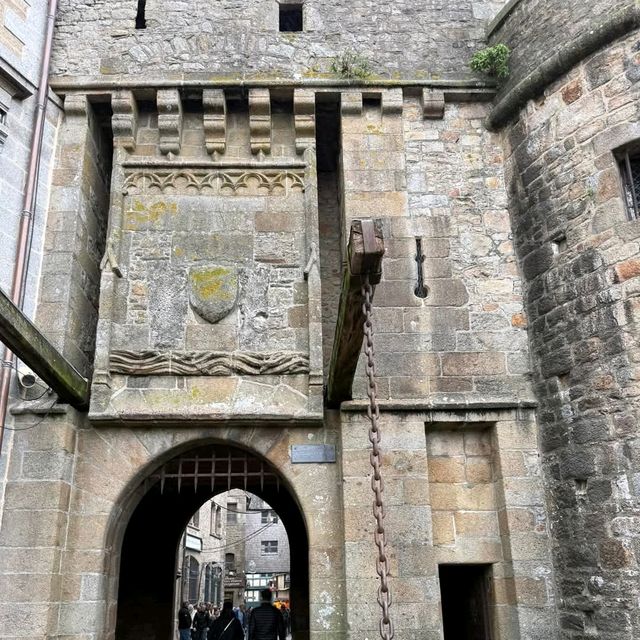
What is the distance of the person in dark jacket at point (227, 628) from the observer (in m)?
8.40

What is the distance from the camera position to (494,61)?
6734 mm

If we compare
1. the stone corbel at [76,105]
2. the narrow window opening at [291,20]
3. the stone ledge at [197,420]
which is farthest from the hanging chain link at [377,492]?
the narrow window opening at [291,20]

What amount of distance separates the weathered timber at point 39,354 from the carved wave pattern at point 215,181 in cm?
205

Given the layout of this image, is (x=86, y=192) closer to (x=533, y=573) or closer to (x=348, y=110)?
(x=348, y=110)

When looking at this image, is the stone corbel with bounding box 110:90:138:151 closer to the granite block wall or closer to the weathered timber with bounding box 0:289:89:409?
the granite block wall

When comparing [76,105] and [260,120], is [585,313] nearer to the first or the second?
[260,120]

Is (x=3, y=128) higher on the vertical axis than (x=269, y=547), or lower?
higher

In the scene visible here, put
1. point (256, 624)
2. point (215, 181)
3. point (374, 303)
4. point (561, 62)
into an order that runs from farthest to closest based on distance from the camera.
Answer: point (256, 624), point (215, 181), point (374, 303), point (561, 62)

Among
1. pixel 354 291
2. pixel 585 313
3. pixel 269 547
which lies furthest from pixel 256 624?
pixel 269 547

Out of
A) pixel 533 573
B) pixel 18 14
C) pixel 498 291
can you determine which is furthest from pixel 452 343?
pixel 18 14

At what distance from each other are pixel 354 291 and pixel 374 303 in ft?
7.56

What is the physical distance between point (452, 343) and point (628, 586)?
229cm

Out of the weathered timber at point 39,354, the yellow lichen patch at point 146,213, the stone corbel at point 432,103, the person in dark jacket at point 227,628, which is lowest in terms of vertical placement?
the person in dark jacket at point 227,628

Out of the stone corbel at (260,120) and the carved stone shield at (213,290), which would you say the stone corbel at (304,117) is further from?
the carved stone shield at (213,290)
